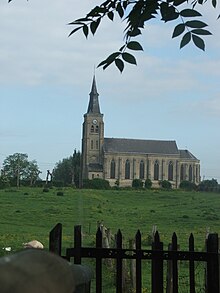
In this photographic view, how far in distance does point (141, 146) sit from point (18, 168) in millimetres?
33672

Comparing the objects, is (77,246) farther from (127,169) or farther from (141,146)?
(141,146)

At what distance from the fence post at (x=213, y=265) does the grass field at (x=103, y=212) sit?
1976 centimetres

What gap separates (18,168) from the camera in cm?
6184

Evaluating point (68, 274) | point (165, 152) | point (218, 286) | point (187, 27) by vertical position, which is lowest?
point (218, 286)

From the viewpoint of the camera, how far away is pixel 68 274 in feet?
4.63

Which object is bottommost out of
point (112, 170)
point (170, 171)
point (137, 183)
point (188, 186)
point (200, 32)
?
point (200, 32)

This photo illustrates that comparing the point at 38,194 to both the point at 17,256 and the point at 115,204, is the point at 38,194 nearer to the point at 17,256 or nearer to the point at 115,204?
the point at 115,204

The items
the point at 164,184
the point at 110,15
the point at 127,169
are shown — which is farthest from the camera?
the point at 127,169

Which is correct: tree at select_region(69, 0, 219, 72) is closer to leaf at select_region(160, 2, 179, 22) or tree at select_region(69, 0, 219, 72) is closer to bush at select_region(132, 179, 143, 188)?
leaf at select_region(160, 2, 179, 22)

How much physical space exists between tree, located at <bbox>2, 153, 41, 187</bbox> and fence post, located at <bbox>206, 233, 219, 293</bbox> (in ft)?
171

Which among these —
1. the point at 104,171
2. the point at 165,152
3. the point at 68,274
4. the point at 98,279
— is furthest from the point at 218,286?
the point at 165,152

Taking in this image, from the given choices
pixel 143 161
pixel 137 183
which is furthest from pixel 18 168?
pixel 143 161

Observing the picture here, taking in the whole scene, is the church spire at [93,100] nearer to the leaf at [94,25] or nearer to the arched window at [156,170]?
the leaf at [94,25]

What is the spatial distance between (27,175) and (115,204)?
21.3 meters
